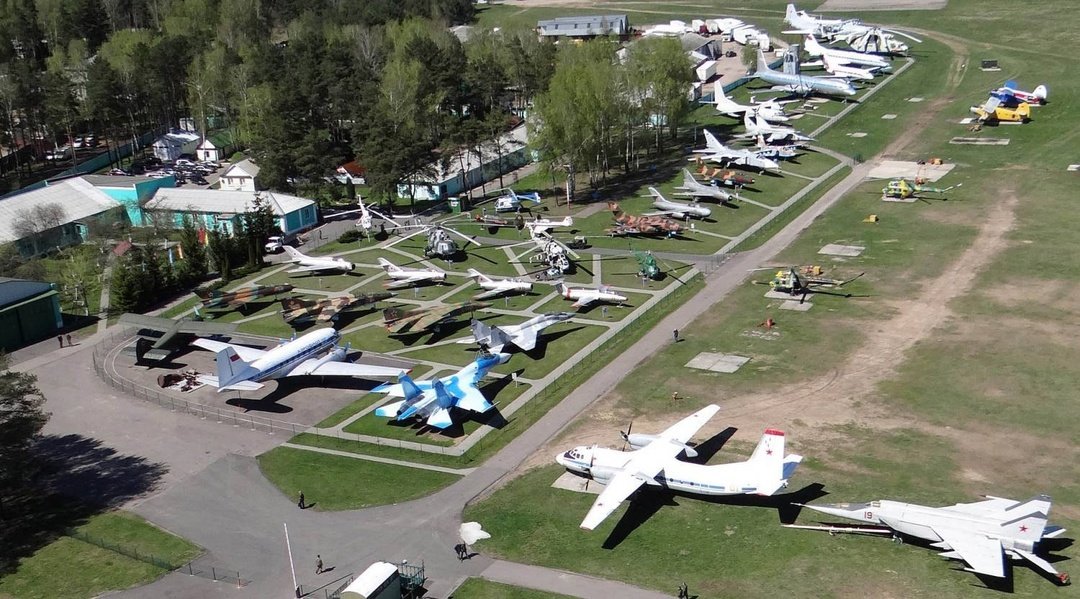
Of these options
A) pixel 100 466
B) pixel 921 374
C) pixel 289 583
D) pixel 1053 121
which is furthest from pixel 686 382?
pixel 1053 121

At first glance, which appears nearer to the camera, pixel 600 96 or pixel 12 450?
pixel 12 450

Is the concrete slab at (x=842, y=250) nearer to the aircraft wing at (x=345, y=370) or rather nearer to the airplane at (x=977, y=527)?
the aircraft wing at (x=345, y=370)

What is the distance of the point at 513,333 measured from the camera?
77.5m

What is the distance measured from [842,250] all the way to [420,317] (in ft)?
149

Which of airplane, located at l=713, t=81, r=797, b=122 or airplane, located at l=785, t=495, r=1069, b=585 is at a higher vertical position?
airplane, located at l=713, t=81, r=797, b=122

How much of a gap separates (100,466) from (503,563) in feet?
106

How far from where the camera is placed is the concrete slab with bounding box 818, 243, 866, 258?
315ft

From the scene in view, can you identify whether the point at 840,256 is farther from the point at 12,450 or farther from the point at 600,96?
the point at 12,450

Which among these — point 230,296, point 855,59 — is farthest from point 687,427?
point 855,59

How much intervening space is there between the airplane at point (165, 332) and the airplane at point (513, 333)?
2242 centimetres

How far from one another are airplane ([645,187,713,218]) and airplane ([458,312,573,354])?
1302 inches

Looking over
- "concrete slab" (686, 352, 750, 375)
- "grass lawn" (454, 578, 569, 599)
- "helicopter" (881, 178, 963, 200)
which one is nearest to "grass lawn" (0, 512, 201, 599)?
"grass lawn" (454, 578, 569, 599)

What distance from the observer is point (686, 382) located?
2783 inches

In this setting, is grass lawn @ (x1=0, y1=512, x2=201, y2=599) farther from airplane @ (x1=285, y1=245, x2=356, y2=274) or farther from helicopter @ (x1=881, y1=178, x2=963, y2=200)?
helicopter @ (x1=881, y1=178, x2=963, y2=200)
